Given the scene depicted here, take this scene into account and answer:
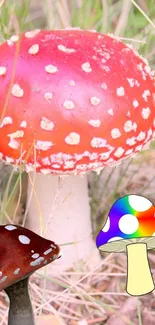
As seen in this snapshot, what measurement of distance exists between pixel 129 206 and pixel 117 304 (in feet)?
2.18

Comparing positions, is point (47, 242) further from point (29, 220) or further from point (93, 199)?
point (93, 199)

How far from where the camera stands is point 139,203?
0.99 m

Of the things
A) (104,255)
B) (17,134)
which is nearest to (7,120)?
(17,134)

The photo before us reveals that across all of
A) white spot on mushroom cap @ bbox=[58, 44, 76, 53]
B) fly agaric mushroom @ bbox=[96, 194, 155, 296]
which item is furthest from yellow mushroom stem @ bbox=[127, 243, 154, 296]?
white spot on mushroom cap @ bbox=[58, 44, 76, 53]

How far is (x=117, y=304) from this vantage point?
5.10 ft

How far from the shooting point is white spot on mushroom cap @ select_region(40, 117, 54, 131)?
1.20 m

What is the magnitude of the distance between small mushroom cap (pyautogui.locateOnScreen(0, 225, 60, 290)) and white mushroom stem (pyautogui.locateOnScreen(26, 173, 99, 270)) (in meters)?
0.55

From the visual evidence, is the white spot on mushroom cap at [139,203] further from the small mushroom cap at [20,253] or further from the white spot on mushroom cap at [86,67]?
the white spot on mushroom cap at [86,67]

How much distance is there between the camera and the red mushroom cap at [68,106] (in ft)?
3.96

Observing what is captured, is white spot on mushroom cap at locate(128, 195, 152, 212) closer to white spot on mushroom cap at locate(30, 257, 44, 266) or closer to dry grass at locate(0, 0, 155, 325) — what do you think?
white spot on mushroom cap at locate(30, 257, 44, 266)

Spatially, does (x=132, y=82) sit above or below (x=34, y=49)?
below

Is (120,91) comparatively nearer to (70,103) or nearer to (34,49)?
(70,103)

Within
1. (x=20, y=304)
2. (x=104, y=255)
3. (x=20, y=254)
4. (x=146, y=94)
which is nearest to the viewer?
(x=20, y=254)

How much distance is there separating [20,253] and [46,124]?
367 millimetres
